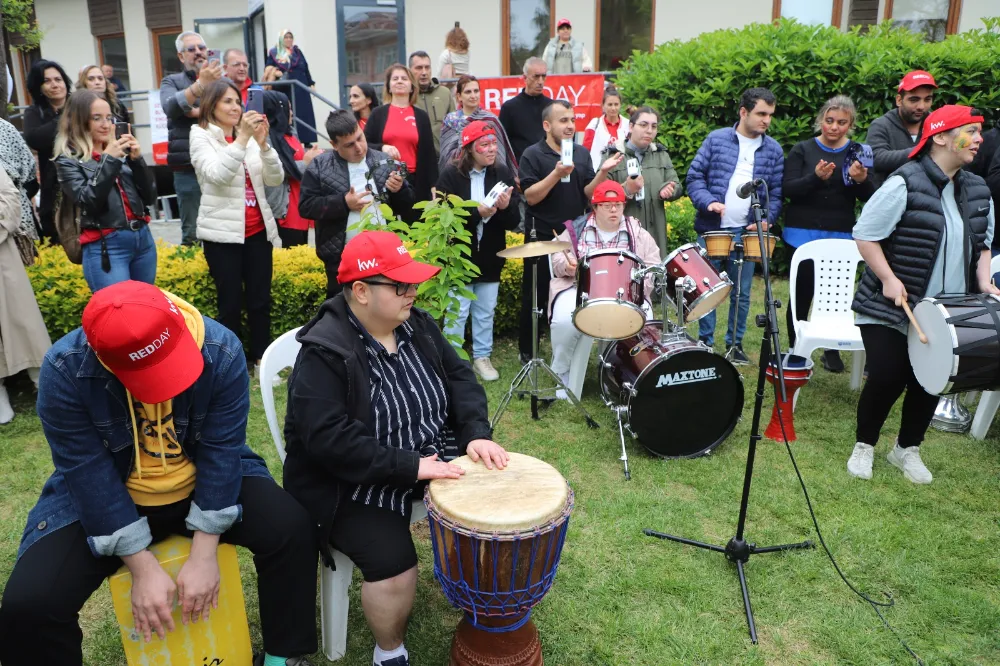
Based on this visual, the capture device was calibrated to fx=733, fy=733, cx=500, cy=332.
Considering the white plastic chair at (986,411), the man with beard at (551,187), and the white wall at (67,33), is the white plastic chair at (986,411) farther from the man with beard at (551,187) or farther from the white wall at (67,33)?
the white wall at (67,33)

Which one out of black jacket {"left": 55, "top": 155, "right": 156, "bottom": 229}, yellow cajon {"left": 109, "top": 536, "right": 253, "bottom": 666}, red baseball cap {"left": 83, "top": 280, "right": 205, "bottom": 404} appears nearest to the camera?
red baseball cap {"left": 83, "top": 280, "right": 205, "bottom": 404}

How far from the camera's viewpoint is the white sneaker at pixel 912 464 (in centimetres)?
423

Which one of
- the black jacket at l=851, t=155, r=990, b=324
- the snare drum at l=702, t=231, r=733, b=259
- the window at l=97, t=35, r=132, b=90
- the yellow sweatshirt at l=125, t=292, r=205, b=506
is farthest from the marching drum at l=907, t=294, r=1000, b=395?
the window at l=97, t=35, r=132, b=90

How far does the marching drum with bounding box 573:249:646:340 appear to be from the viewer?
4277 mm

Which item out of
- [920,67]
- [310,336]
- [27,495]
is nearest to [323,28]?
[920,67]

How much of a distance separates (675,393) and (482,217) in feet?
6.51

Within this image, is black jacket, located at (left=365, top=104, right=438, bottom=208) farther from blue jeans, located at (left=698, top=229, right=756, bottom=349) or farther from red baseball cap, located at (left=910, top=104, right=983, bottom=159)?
red baseball cap, located at (left=910, top=104, right=983, bottom=159)

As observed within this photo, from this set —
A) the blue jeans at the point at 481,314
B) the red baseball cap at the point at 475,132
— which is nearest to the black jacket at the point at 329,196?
the red baseball cap at the point at 475,132

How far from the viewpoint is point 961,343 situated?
143 inches

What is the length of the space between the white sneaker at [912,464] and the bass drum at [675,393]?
0.93 m

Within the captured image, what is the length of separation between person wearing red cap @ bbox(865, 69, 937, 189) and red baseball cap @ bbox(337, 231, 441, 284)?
167 inches

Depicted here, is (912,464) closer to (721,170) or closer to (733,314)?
(733,314)

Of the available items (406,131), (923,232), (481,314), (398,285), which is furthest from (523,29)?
(398,285)

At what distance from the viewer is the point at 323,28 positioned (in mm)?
11219
